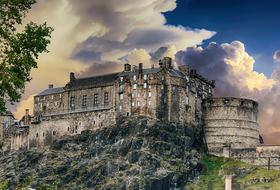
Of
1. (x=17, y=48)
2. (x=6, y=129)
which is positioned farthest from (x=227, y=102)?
(x=17, y=48)

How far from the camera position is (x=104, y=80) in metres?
136

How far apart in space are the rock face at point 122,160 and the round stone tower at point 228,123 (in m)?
6.05

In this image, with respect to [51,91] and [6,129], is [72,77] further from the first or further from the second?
[6,129]

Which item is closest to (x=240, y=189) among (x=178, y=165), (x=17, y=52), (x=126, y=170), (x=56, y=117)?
(x=178, y=165)

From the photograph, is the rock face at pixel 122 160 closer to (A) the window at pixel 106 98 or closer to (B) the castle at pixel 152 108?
(B) the castle at pixel 152 108

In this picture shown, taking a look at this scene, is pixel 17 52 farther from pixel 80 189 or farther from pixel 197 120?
pixel 197 120

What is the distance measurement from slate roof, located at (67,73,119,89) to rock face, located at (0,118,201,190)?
32.9 ft

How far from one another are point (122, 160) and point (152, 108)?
10796 mm

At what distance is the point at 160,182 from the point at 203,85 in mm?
28140

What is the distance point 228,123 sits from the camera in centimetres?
13450

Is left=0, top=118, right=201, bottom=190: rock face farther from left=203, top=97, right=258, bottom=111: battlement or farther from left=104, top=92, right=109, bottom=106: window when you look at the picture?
left=203, top=97, right=258, bottom=111: battlement

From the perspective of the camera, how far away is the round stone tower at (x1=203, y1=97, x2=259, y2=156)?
134 m

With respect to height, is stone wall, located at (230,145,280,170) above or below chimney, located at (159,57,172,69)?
below

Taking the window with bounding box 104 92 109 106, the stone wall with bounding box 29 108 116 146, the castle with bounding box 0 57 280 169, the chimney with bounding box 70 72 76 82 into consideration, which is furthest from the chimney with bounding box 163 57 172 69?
the chimney with bounding box 70 72 76 82
